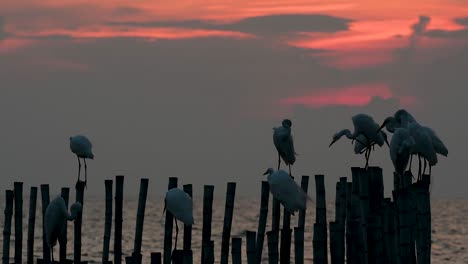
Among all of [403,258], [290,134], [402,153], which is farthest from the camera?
[290,134]

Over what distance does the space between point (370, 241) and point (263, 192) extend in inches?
169

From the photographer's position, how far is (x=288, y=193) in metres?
17.3

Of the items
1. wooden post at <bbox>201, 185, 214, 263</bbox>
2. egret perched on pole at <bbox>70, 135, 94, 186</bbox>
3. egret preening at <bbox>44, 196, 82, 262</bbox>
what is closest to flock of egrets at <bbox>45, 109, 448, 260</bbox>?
egret preening at <bbox>44, 196, 82, 262</bbox>

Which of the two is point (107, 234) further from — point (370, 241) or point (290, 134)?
point (370, 241)

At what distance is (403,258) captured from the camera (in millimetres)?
13594

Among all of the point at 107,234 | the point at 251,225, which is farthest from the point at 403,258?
the point at 251,225

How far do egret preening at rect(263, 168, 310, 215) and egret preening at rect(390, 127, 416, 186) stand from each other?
1779 millimetres

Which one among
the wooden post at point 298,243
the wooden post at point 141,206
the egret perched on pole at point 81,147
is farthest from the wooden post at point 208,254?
the egret perched on pole at point 81,147

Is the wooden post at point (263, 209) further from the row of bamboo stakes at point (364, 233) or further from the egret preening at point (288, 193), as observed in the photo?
the row of bamboo stakes at point (364, 233)

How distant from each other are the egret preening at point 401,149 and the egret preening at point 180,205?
3371mm

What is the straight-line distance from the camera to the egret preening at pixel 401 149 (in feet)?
51.5

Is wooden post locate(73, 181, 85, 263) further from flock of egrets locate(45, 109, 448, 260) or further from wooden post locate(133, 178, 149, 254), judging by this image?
wooden post locate(133, 178, 149, 254)

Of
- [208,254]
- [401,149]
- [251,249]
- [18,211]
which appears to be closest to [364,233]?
[251,249]

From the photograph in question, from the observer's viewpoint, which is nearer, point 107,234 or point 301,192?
point 301,192
